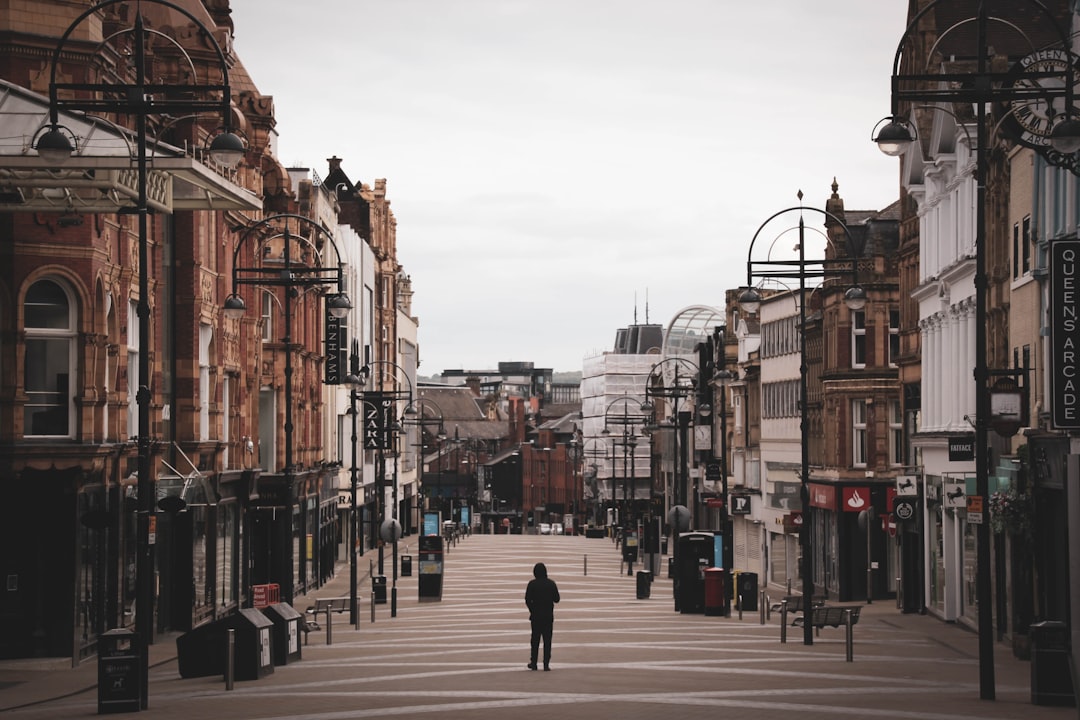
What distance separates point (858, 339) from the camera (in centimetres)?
5603

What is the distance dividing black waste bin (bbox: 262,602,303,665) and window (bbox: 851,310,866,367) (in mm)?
31464

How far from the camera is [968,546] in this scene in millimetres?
38750

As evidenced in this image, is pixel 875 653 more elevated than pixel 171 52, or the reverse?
pixel 171 52

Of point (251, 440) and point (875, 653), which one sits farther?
point (251, 440)

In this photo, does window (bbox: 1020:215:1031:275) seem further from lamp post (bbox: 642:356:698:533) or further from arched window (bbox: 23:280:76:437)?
arched window (bbox: 23:280:76:437)

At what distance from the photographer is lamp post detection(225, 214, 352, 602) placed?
36438 mm

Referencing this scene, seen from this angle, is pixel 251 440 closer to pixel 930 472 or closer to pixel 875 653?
pixel 930 472

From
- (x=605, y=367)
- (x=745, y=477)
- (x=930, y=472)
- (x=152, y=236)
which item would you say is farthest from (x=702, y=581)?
(x=605, y=367)

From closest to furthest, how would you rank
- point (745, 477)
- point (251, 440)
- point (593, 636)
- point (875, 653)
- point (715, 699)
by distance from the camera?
point (715, 699)
point (875, 653)
point (593, 636)
point (251, 440)
point (745, 477)

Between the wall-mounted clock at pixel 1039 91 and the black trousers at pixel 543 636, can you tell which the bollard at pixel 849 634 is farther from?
the wall-mounted clock at pixel 1039 91

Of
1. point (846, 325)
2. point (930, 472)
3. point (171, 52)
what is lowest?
point (930, 472)

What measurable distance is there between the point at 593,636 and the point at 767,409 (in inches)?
1541

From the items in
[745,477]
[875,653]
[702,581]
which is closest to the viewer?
[875,653]

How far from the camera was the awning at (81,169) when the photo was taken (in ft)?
89.9
